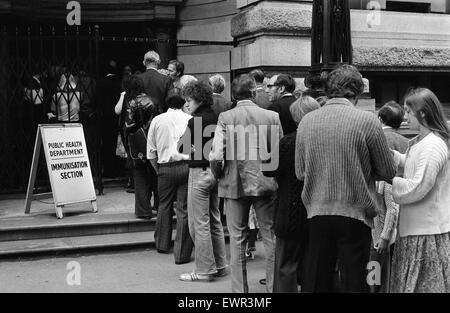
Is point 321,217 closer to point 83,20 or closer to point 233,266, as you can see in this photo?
point 233,266

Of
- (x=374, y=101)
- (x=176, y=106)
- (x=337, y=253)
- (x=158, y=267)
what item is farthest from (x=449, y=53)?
(x=337, y=253)

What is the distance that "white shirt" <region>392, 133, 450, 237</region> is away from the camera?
185 inches

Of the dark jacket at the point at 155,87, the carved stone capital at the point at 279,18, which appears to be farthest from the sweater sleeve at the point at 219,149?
the carved stone capital at the point at 279,18

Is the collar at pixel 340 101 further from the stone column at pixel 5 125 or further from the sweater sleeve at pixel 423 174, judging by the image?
the stone column at pixel 5 125

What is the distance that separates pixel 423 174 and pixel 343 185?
0.68 metres

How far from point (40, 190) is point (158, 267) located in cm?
406

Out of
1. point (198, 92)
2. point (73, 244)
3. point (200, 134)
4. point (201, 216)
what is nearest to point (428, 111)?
point (200, 134)

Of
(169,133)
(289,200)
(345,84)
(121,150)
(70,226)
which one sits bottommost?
(70,226)

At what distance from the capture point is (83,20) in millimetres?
13109

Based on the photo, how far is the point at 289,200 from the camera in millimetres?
5422

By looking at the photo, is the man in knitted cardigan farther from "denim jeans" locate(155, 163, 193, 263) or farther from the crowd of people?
"denim jeans" locate(155, 163, 193, 263)

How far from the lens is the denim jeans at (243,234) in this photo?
5.96 m

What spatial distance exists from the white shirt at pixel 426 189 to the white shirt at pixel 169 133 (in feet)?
10.3

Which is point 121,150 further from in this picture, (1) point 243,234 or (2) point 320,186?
(2) point 320,186
